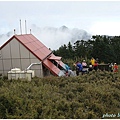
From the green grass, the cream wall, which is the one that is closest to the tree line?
the cream wall

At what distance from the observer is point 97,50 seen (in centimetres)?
3644

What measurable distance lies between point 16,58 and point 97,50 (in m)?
22.1

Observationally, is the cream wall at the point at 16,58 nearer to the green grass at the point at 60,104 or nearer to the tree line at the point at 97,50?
the green grass at the point at 60,104

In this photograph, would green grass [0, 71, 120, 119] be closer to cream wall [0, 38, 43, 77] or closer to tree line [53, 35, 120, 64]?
cream wall [0, 38, 43, 77]

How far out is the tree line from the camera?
119ft

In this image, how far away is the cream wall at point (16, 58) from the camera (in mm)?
15750

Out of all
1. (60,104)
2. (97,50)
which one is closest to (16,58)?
(60,104)

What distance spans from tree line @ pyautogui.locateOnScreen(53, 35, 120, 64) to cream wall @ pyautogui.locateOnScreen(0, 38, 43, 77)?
18095 mm

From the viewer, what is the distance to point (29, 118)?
19.6 ft

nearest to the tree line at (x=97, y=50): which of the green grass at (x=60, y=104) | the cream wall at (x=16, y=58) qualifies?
the cream wall at (x=16, y=58)

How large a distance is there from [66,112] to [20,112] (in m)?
1.25

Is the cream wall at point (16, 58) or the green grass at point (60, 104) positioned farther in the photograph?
the cream wall at point (16, 58)

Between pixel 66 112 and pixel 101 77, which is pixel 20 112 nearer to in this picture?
pixel 66 112

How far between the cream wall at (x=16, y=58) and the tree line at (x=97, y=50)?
1809cm
